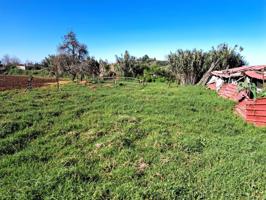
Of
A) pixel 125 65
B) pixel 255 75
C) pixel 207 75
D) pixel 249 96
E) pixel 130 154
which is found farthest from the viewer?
pixel 125 65

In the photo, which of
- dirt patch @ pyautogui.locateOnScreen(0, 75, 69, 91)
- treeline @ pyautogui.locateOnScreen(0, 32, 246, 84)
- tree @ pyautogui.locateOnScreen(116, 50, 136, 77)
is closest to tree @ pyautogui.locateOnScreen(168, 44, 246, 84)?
treeline @ pyautogui.locateOnScreen(0, 32, 246, 84)

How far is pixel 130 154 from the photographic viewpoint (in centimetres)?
440

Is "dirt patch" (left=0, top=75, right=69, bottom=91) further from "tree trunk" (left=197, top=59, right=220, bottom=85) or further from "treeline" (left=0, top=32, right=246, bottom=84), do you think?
"tree trunk" (left=197, top=59, right=220, bottom=85)

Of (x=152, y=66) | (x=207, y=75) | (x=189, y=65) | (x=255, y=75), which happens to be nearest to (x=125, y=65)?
(x=152, y=66)

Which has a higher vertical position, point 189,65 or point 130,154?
point 189,65

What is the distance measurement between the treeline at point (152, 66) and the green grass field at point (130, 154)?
8.24 m

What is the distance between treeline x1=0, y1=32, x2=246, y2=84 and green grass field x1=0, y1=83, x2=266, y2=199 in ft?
27.0

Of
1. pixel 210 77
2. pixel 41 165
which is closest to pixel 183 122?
pixel 41 165

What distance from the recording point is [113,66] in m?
23.6

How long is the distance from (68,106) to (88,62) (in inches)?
606

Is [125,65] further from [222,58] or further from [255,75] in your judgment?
[255,75]

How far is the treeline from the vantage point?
17906 millimetres

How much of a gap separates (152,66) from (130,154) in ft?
63.5

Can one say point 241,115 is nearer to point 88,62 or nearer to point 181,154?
point 181,154
